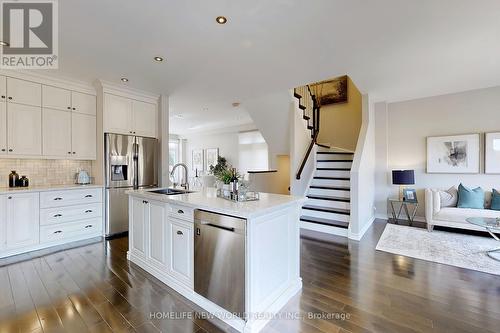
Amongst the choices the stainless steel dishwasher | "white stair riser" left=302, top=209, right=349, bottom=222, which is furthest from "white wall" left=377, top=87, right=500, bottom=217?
the stainless steel dishwasher

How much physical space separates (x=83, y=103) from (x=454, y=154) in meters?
7.19

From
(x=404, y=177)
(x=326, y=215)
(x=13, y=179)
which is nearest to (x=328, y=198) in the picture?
(x=326, y=215)

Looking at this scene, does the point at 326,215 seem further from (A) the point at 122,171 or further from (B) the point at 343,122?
(A) the point at 122,171

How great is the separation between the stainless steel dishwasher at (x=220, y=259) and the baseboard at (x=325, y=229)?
9.09ft

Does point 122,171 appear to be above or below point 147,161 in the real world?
below

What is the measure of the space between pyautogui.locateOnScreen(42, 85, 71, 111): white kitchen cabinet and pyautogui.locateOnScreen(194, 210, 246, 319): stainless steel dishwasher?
3.48 meters

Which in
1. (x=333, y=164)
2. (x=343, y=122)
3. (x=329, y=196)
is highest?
(x=343, y=122)

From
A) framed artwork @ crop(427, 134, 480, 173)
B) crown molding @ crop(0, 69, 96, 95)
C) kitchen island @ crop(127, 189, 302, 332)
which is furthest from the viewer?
framed artwork @ crop(427, 134, 480, 173)

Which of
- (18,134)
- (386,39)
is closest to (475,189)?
(386,39)

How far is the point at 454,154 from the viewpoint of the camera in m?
4.68

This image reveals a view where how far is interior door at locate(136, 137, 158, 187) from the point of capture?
4387 mm

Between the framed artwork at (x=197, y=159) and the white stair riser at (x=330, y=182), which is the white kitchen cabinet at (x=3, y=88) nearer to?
the white stair riser at (x=330, y=182)

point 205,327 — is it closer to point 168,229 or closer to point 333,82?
point 168,229

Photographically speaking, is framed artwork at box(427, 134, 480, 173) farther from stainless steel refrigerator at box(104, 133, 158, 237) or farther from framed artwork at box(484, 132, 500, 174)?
stainless steel refrigerator at box(104, 133, 158, 237)
